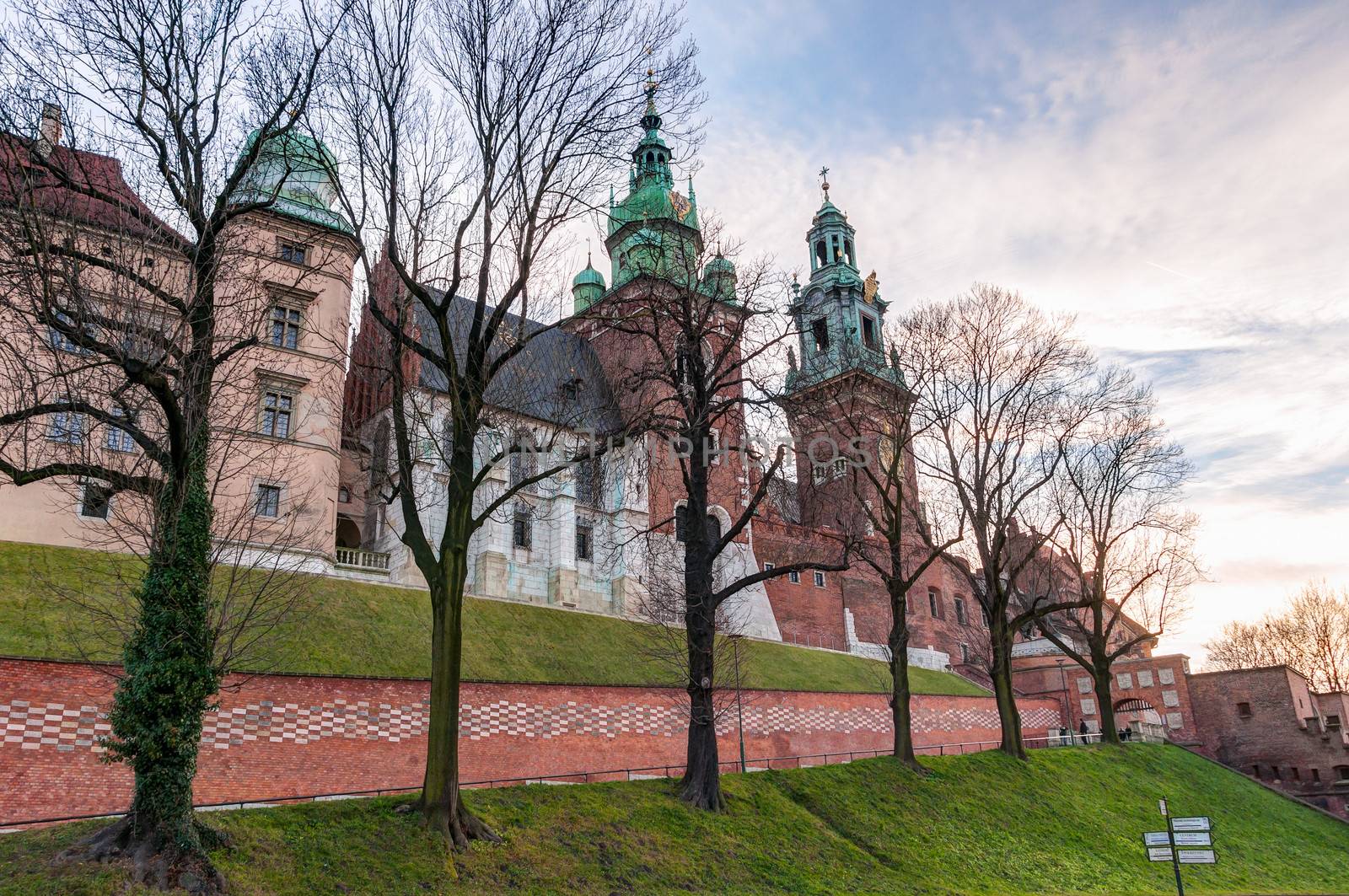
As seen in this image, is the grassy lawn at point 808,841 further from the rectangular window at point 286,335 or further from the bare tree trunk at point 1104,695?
the rectangular window at point 286,335

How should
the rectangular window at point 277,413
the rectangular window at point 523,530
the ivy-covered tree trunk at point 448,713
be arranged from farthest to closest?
the rectangular window at point 523,530, the rectangular window at point 277,413, the ivy-covered tree trunk at point 448,713

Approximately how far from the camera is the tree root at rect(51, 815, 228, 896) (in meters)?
10.2

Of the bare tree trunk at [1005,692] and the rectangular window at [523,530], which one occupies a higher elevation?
the rectangular window at [523,530]

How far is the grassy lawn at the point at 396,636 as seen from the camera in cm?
1908

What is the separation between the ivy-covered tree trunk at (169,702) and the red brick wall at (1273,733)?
134 feet

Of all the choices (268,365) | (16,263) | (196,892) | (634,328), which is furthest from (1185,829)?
(268,365)

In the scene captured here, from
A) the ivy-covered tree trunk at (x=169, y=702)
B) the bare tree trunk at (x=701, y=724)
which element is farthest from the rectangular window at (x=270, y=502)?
the ivy-covered tree trunk at (x=169, y=702)

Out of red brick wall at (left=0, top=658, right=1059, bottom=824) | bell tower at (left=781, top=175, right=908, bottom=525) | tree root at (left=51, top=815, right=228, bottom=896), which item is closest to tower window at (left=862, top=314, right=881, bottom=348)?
bell tower at (left=781, top=175, right=908, bottom=525)

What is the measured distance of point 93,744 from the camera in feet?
51.7

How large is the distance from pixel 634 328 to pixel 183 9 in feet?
28.9

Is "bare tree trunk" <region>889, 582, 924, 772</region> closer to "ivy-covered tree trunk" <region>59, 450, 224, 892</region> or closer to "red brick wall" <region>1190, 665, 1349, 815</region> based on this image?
"ivy-covered tree trunk" <region>59, 450, 224, 892</region>

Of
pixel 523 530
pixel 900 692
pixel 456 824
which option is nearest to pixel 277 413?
pixel 523 530

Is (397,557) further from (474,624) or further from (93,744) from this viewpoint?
(93,744)

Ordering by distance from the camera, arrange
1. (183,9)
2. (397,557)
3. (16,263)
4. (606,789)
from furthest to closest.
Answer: (397,557)
(606,789)
(183,9)
(16,263)
